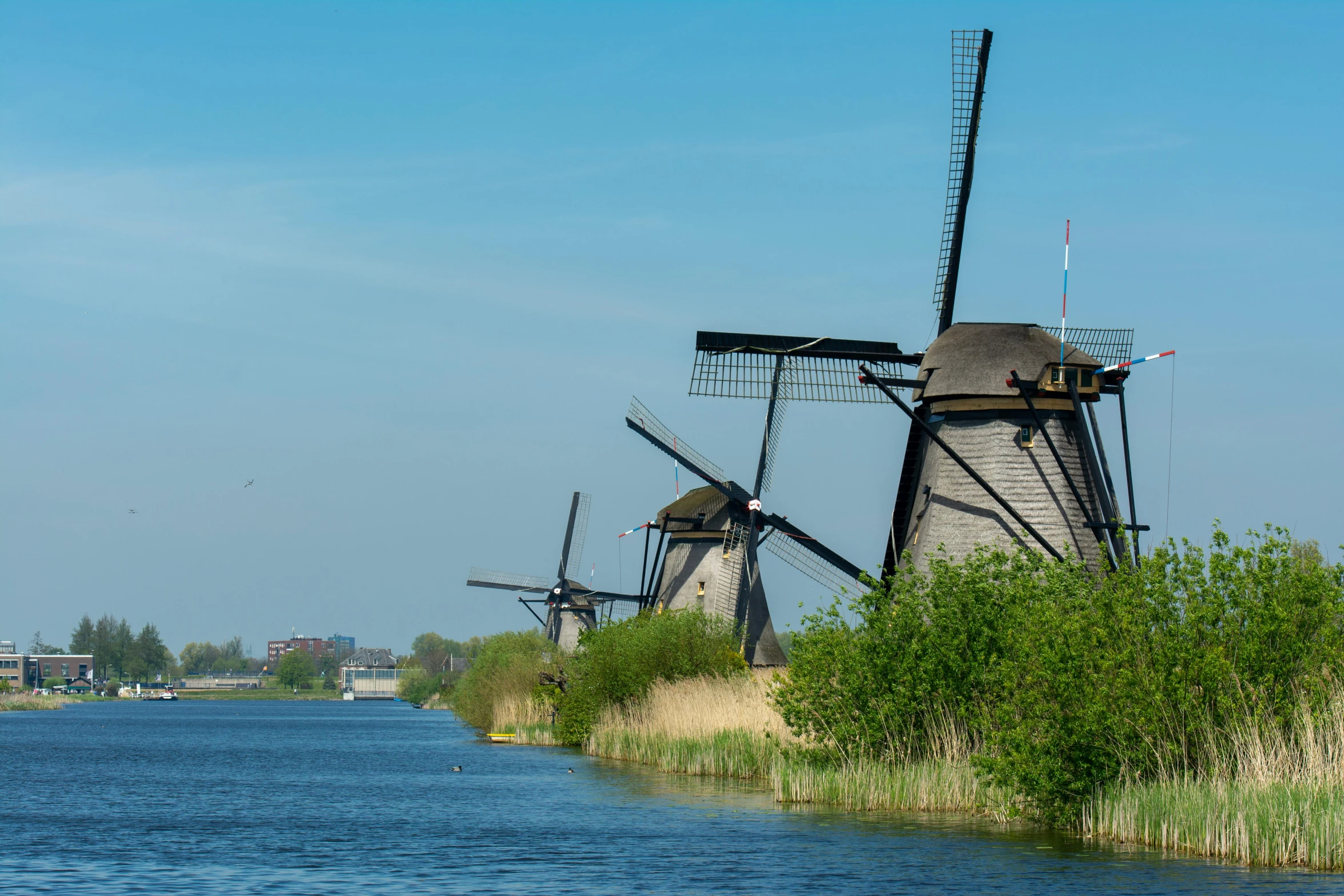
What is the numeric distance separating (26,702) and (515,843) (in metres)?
147

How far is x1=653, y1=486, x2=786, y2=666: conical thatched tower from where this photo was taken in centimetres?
5272

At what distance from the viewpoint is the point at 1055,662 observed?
2081 centimetres

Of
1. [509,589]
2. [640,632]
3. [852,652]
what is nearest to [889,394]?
[852,652]

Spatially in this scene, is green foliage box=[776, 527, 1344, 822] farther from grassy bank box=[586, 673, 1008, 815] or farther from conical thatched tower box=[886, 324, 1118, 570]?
conical thatched tower box=[886, 324, 1118, 570]

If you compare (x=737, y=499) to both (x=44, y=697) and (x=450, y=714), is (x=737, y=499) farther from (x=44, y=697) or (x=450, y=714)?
(x=44, y=697)

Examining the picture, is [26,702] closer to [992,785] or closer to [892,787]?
[892,787]

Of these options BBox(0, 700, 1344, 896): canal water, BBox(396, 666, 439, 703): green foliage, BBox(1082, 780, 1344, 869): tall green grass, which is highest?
BBox(396, 666, 439, 703): green foliage

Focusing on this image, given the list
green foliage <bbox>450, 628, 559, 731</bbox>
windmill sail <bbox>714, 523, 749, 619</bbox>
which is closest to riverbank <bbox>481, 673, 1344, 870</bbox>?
windmill sail <bbox>714, 523, 749, 619</bbox>

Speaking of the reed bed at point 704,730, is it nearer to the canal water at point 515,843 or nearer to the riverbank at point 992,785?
the riverbank at point 992,785

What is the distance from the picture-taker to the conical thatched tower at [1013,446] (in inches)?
1303

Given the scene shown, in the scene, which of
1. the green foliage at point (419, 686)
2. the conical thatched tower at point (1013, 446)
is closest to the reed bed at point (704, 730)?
the conical thatched tower at point (1013, 446)

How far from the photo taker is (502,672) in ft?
212

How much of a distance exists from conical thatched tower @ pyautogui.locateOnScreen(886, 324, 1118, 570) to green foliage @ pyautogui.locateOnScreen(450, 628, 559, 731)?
2831cm

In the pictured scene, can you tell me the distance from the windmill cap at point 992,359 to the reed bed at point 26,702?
433 feet
